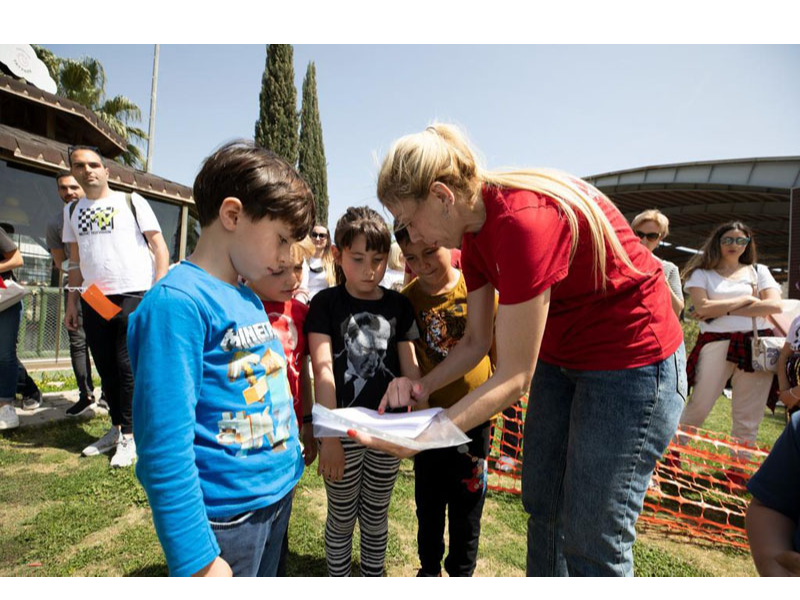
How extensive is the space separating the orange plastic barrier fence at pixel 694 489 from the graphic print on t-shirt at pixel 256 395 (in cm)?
183

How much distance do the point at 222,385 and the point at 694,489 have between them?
4.07m

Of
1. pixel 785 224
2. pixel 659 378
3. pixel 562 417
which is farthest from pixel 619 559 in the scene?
pixel 785 224

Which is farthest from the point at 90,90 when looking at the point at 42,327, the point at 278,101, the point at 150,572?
the point at 150,572

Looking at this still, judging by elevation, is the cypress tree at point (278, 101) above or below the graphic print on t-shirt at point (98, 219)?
above

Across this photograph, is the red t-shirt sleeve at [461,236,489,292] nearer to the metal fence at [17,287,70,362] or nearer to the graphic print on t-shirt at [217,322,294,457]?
the graphic print on t-shirt at [217,322,294,457]

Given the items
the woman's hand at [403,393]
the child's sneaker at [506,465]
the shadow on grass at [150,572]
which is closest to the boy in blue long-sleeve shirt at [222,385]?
the woman's hand at [403,393]

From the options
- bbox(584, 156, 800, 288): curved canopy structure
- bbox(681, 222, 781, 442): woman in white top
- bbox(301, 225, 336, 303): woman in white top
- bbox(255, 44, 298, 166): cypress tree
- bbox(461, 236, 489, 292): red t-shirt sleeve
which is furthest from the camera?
bbox(255, 44, 298, 166): cypress tree

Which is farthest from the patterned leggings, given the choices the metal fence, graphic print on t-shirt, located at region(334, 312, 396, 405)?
the metal fence

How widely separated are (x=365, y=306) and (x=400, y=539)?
5.26 ft

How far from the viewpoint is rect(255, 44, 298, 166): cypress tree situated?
18.3m

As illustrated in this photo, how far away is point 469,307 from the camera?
6.30 feet

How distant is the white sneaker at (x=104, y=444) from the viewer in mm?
3600

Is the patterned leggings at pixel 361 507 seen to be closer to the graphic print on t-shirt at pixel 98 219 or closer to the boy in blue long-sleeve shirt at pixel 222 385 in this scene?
the boy in blue long-sleeve shirt at pixel 222 385

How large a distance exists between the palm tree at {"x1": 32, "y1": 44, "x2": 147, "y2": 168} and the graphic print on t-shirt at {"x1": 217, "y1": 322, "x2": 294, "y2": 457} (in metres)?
21.4
